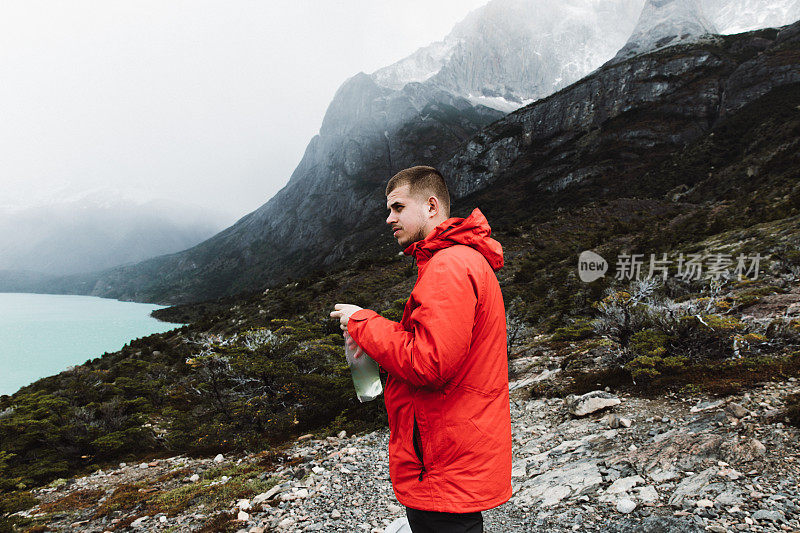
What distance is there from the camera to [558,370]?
643 centimetres

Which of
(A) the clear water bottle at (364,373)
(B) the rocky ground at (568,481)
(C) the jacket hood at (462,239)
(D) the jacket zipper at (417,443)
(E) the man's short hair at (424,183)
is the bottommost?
(B) the rocky ground at (568,481)

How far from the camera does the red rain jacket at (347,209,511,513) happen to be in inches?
48.0

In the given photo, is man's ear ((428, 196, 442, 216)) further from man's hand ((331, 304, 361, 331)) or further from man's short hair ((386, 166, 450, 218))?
man's hand ((331, 304, 361, 331))

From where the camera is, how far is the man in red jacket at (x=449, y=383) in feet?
4.01

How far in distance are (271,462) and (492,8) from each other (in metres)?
225

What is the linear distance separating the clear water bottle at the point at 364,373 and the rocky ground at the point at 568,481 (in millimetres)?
2160

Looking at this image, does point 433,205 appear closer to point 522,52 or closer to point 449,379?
point 449,379

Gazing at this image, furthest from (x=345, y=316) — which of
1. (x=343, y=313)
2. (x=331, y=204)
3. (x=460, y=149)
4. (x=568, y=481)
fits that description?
(x=331, y=204)

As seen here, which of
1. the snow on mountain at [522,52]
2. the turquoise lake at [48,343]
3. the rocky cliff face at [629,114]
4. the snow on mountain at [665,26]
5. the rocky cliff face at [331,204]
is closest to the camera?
the turquoise lake at [48,343]

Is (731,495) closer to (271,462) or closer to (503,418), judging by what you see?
(503,418)

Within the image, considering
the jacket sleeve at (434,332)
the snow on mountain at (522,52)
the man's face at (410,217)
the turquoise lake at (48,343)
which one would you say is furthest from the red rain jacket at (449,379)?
the snow on mountain at (522,52)

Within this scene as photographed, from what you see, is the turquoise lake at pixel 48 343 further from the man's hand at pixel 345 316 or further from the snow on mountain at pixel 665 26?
the snow on mountain at pixel 665 26

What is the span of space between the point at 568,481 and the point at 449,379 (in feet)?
9.40

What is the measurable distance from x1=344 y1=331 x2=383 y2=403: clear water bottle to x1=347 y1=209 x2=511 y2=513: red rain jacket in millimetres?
281
